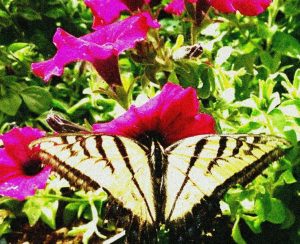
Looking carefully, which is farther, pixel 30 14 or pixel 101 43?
pixel 30 14

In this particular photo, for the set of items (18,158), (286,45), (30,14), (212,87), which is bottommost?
(18,158)

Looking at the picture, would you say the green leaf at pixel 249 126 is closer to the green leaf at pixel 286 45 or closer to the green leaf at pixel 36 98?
the green leaf at pixel 286 45

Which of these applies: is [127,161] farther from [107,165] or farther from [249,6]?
[249,6]

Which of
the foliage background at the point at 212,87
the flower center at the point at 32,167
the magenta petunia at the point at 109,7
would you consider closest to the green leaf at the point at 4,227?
the foliage background at the point at 212,87

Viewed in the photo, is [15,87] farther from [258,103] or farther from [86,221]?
[258,103]

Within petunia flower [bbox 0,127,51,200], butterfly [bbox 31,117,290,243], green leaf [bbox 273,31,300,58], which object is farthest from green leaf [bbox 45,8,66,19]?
butterfly [bbox 31,117,290,243]

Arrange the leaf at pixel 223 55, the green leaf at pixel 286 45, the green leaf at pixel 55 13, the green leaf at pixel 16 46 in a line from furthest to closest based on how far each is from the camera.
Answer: the green leaf at pixel 55 13 → the green leaf at pixel 16 46 → the green leaf at pixel 286 45 → the leaf at pixel 223 55

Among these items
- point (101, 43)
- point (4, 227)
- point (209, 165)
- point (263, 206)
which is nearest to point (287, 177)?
point (263, 206)

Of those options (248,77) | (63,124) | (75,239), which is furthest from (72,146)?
(248,77)
